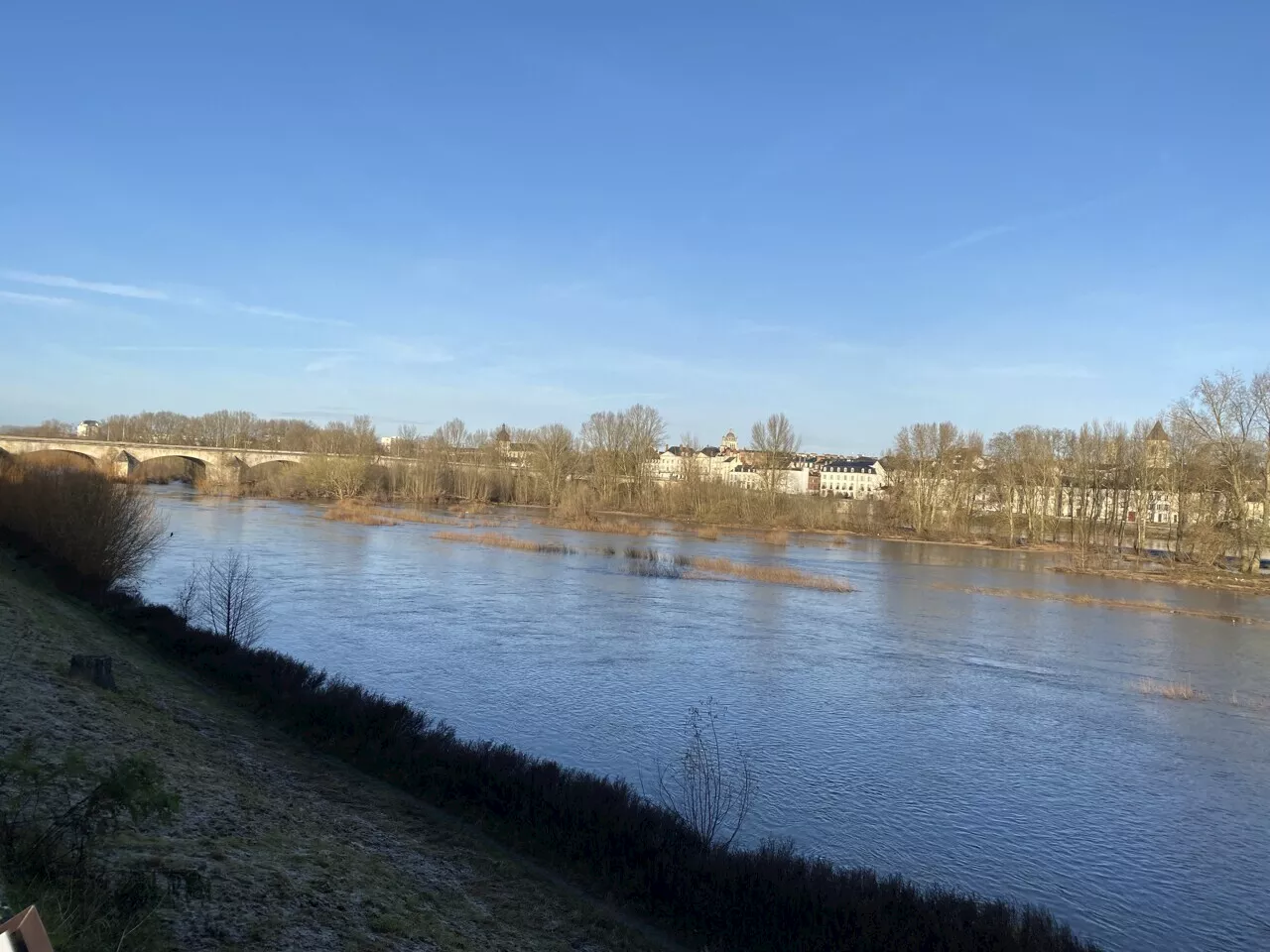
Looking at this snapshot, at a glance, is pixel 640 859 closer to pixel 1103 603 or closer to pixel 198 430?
pixel 1103 603

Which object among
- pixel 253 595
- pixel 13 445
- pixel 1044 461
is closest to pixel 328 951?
pixel 253 595

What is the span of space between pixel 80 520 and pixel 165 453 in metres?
71.9

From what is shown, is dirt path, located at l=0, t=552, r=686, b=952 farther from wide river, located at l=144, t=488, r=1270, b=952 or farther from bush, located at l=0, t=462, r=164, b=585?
bush, located at l=0, t=462, r=164, b=585

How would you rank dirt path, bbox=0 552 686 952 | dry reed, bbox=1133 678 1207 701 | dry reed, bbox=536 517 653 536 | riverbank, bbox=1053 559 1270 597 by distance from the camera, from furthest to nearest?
dry reed, bbox=536 517 653 536 < riverbank, bbox=1053 559 1270 597 < dry reed, bbox=1133 678 1207 701 < dirt path, bbox=0 552 686 952

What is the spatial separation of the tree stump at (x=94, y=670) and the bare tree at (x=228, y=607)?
250 inches

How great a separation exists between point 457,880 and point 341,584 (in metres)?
21.0

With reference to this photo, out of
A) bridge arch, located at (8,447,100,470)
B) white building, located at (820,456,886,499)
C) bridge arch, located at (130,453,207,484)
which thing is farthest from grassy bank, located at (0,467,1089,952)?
white building, located at (820,456,886,499)

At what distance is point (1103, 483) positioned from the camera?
60594 mm

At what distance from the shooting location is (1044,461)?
62.3 meters

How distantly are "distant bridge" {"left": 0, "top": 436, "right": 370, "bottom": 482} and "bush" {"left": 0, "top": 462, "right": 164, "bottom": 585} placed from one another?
5700 cm

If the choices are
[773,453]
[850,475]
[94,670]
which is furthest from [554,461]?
[850,475]

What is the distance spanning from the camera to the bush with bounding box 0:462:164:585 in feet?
65.6

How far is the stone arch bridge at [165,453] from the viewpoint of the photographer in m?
79.6

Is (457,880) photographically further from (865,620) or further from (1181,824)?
(865,620)
